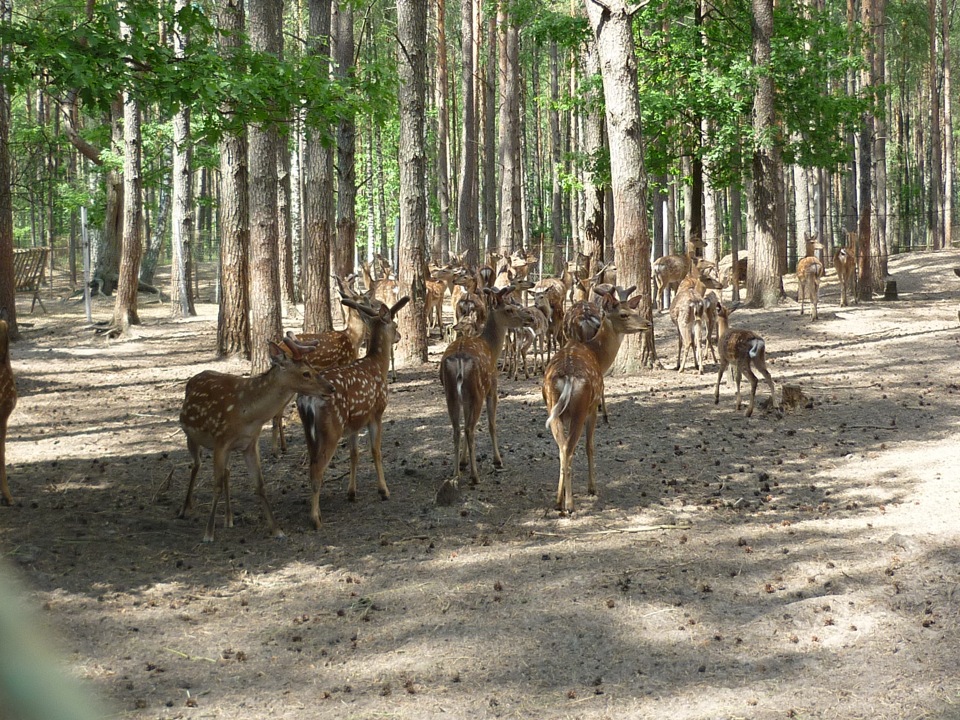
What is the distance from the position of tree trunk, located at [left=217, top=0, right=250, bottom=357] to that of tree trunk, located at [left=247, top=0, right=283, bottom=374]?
6.72 ft

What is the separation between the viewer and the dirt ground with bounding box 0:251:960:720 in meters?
5.03

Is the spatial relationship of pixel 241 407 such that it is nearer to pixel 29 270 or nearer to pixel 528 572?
pixel 528 572

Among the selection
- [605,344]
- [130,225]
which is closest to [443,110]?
[130,225]

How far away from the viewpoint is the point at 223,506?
8180 millimetres

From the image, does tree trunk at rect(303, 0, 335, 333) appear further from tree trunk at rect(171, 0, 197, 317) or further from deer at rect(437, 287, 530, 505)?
deer at rect(437, 287, 530, 505)

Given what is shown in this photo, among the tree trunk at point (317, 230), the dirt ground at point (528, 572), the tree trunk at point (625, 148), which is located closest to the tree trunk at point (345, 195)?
the tree trunk at point (317, 230)

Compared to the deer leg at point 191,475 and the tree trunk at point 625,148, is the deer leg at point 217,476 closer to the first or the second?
the deer leg at point 191,475

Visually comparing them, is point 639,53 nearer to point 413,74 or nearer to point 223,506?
point 413,74

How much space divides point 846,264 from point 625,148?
8815 mm

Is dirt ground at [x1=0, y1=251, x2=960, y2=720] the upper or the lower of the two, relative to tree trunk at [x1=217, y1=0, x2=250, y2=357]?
lower

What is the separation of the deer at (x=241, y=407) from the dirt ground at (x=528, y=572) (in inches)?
17.3

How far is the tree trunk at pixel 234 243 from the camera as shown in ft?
49.4

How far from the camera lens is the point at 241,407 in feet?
24.2

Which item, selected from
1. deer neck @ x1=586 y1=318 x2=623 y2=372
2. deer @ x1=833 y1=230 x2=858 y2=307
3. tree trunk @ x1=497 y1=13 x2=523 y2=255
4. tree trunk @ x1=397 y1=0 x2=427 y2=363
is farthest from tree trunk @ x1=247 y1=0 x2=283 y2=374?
tree trunk @ x1=497 y1=13 x2=523 y2=255
